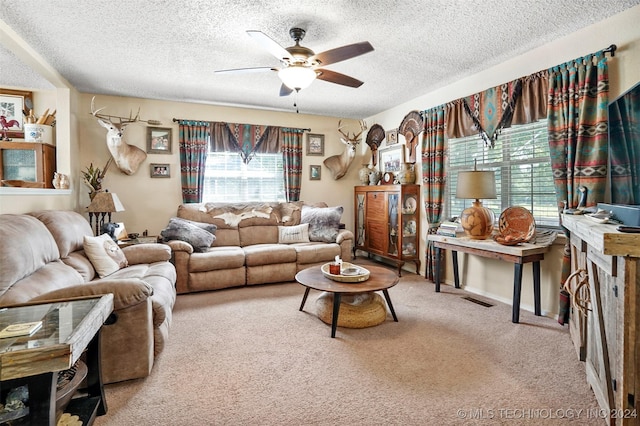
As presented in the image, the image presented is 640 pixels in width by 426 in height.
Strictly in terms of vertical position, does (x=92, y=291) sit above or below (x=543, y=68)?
below

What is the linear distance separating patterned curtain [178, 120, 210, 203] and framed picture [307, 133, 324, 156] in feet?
5.79

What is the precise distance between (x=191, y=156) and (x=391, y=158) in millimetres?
3092

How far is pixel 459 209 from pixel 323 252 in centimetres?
184

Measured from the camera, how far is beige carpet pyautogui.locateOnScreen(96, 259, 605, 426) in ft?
5.54

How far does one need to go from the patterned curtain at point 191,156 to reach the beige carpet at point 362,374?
218 cm

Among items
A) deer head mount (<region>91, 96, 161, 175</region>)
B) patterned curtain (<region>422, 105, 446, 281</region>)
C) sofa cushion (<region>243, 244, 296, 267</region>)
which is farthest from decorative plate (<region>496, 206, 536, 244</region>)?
deer head mount (<region>91, 96, 161, 175</region>)

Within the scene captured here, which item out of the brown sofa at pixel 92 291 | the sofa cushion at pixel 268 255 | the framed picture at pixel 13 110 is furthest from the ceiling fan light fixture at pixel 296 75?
the framed picture at pixel 13 110

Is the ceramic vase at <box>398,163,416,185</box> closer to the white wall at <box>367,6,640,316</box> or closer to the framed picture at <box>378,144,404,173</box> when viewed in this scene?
the white wall at <box>367,6,640,316</box>

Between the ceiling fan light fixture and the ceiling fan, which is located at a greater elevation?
the ceiling fan

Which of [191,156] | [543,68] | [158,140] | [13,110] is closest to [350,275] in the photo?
[543,68]

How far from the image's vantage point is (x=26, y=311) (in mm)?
1402

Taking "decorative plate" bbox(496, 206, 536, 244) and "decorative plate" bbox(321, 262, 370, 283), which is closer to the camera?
"decorative plate" bbox(321, 262, 370, 283)

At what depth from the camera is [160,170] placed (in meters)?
4.72

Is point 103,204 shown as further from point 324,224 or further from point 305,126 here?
point 305,126
